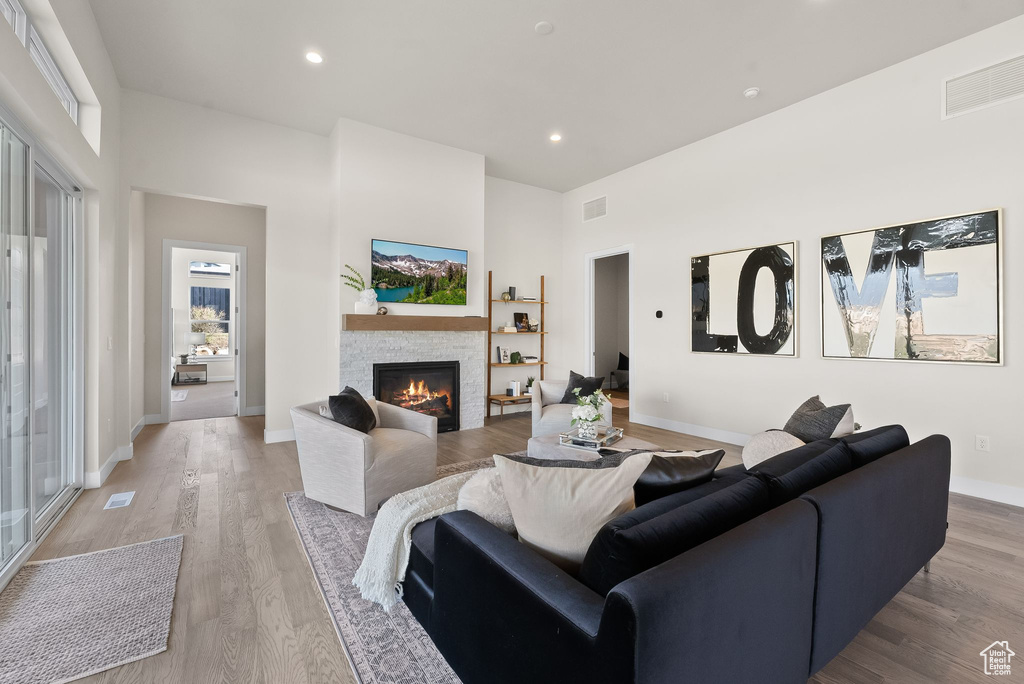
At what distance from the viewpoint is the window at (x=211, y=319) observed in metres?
9.91

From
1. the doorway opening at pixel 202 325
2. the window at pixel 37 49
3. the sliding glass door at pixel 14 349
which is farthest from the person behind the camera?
the doorway opening at pixel 202 325

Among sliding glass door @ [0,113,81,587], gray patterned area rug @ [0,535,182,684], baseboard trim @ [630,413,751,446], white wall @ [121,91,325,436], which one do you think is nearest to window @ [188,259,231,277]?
white wall @ [121,91,325,436]

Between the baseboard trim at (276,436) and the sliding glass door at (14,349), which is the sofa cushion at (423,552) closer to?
the sliding glass door at (14,349)

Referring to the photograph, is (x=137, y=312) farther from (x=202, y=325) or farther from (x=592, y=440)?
(x=592, y=440)

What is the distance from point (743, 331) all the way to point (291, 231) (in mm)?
4937

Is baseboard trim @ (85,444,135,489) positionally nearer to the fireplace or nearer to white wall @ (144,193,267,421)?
white wall @ (144,193,267,421)

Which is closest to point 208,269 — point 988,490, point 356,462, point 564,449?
point 356,462

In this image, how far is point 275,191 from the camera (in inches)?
196

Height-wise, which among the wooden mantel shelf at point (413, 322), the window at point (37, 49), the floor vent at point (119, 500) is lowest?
the floor vent at point (119, 500)

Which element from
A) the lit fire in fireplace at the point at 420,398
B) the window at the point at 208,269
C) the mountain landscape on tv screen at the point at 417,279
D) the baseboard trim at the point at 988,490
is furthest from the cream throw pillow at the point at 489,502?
the window at the point at 208,269

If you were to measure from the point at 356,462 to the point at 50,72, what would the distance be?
10.2ft

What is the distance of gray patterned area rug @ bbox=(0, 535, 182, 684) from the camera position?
1.67 meters

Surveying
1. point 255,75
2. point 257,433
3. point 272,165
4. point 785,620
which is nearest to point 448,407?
point 257,433

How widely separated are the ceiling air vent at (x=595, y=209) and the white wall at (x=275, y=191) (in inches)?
138
